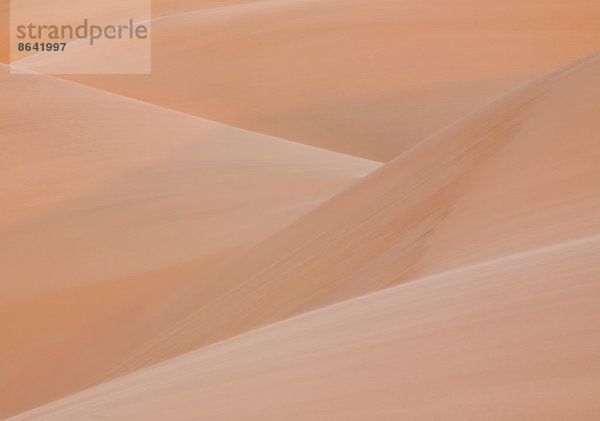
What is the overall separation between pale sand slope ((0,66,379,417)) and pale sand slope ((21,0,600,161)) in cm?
197

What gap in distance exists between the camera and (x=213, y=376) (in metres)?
1.56

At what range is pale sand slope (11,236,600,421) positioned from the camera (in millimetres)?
1009

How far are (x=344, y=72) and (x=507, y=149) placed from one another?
22.4 ft

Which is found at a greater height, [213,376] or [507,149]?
[507,149]

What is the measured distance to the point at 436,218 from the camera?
2754mm

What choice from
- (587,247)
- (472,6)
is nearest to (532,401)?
(587,247)

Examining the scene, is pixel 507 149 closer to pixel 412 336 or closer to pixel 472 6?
pixel 412 336

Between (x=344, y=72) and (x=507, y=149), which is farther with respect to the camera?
(x=344, y=72)

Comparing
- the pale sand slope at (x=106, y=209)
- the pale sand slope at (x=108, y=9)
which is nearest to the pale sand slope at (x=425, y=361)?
the pale sand slope at (x=106, y=209)

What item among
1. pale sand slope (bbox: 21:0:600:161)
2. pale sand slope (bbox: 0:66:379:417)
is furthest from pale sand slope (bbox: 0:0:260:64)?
pale sand slope (bbox: 0:66:379:417)

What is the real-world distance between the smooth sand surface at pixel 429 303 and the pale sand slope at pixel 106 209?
11.9 inches

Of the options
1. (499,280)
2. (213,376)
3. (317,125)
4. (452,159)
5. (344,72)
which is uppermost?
(344,72)
